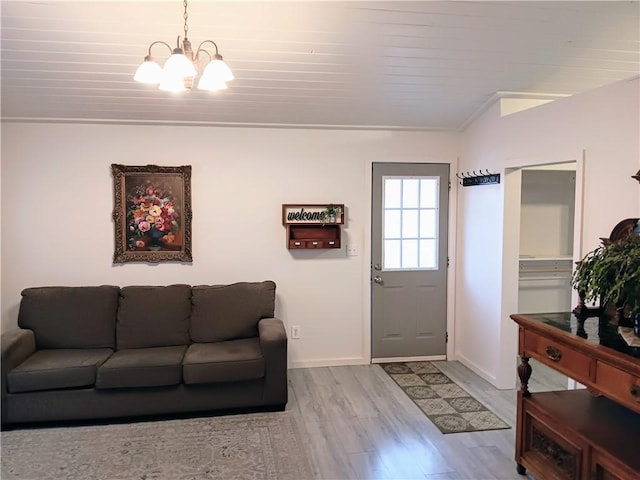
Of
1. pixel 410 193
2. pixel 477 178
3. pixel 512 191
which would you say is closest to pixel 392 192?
pixel 410 193

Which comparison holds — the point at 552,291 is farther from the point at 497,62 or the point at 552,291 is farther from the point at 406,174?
the point at 497,62

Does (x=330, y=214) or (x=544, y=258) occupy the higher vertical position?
(x=330, y=214)

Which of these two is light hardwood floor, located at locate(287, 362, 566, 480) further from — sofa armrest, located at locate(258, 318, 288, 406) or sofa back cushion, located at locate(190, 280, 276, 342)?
sofa back cushion, located at locate(190, 280, 276, 342)

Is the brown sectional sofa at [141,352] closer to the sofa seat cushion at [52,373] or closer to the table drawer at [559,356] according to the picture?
the sofa seat cushion at [52,373]

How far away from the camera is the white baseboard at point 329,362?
455 cm

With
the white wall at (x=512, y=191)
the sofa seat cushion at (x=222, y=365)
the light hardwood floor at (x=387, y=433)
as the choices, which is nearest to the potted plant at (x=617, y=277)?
the white wall at (x=512, y=191)

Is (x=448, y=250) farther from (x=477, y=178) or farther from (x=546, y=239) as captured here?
(x=546, y=239)

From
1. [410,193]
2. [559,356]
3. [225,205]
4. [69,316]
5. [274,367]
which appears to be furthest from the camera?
[410,193]

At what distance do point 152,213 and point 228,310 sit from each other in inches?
42.8

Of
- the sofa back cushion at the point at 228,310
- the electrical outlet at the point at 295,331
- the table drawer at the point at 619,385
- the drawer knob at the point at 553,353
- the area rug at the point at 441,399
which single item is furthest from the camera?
the electrical outlet at the point at 295,331

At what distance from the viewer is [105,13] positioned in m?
2.79

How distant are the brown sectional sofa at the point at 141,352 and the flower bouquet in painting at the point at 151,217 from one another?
45 cm

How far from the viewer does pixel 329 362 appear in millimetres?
4602

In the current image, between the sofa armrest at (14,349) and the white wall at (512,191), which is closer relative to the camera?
Answer: the white wall at (512,191)
